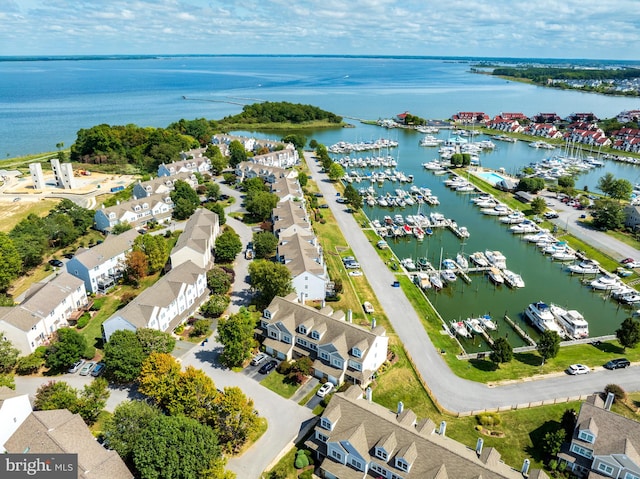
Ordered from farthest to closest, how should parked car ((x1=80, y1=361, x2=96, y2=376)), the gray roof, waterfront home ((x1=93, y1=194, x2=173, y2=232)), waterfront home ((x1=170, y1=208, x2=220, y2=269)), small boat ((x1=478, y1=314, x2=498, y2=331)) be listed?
waterfront home ((x1=93, y1=194, x2=173, y2=232))
waterfront home ((x1=170, y1=208, x2=220, y2=269))
the gray roof
small boat ((x1=478, y1=314, x2=498, y2=331))
parked car ((x1=80, y1=361, x2=96, y2=376))

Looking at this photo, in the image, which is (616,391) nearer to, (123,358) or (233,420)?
(233,420)

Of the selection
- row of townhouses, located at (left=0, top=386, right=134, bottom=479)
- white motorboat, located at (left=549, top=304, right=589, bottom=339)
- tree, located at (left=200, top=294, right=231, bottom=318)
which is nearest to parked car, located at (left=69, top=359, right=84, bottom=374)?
row of townhouses, located at (left=0, top=386, right=134, bottom=479)

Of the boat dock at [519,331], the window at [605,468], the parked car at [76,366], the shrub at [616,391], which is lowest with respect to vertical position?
the boat dock at [519,331]

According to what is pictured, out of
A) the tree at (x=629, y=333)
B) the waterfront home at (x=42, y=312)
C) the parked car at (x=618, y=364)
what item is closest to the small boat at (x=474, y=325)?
the parked car at (x=618, y=364)

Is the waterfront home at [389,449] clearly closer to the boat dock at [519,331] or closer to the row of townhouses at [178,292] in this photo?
the boat dock at [519,331]

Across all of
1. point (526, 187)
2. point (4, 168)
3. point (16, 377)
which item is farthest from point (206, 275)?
point (4, 168)

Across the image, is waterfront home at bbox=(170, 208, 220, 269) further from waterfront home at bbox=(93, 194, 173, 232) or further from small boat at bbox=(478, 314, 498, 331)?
small boat at bbox=(478, 314, 498, 331)
